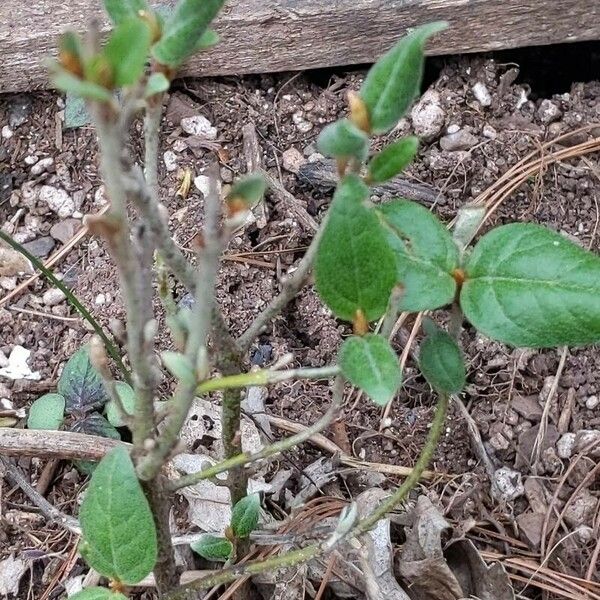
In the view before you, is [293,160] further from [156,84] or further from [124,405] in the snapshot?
[156,84]

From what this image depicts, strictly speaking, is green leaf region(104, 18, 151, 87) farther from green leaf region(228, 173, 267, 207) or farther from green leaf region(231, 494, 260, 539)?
green leaf region(231, 494, 260, 539)

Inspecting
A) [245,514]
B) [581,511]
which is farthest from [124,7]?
[581,511]

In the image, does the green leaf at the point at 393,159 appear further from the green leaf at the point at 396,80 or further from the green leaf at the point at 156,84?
the green leaf at the point at 156,84

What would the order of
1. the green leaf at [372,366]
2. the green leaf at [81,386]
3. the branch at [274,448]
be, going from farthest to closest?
1. the green leaf at [81,386]
2. the branch at [274,448]
3. the green leaf at [372,366]

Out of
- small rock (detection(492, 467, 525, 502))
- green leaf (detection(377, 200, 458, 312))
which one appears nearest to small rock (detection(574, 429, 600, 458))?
small rock (detection(492, 467, 525, 502))

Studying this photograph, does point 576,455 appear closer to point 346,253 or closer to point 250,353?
point 250,353

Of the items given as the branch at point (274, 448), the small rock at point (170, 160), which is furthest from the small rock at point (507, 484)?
the small rock at point (170, 160)

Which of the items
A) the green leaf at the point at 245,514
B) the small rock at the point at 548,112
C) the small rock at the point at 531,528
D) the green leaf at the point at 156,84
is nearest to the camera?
the green leaf at the point at 156,84
